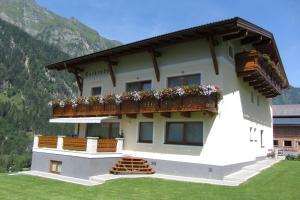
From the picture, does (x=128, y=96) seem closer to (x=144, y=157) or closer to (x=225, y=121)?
(x=144, y=157)

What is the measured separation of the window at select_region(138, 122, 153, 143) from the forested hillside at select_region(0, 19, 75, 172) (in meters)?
126

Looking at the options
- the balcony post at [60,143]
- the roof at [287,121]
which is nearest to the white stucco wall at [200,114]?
the balcony post at [60,143]

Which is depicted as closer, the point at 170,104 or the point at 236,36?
the point at 236,36

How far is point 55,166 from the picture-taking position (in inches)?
779

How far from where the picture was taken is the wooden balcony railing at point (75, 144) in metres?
18.1

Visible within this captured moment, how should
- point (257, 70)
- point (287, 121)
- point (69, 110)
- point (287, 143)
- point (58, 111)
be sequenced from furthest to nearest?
1. point (287, 121)
2. point (287, 143)
3. point (58, 111)
4. point (69, 110)
5. point (257, 70)

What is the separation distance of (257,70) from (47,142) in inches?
524

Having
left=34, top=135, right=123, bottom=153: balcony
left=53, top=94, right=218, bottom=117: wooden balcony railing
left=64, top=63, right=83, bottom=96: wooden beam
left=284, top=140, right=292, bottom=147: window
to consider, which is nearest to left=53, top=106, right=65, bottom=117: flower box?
left=53, top=94, right=218, bottom=117: wooden balcony railing

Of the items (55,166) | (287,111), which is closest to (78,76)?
(55,166)

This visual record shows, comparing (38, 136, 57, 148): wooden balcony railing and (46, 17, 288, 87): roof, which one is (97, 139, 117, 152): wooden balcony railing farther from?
(46, 17, 288, 87): roof

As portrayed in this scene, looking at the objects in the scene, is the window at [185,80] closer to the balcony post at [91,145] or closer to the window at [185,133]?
the window at [185,133]

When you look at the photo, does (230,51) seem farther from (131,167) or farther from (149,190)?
(149,190)

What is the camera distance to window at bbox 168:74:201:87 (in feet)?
59.5

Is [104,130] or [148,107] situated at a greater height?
[148,107]
